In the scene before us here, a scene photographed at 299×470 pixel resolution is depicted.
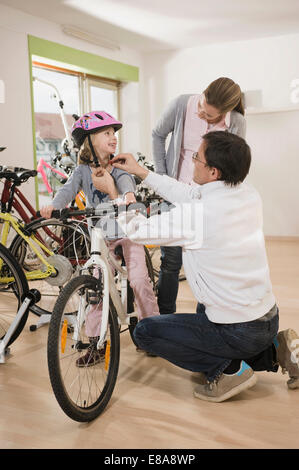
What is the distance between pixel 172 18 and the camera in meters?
4.75

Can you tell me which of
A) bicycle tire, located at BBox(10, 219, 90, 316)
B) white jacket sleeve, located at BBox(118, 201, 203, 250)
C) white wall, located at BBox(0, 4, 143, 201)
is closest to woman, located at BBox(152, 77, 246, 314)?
bicycle tire, located at BBox(10, 219, 90, 316)

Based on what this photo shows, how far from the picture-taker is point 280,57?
18.2 ft

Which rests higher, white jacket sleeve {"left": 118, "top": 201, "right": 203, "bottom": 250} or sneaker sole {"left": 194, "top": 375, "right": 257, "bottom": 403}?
white jacket sleeve {"left": 118, "top": 201, "right": 203, "bottom": 250}

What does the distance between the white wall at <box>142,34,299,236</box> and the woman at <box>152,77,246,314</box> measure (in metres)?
3.70

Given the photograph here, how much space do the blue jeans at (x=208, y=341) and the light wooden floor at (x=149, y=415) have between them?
135 millimetres

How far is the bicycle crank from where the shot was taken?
2.45m

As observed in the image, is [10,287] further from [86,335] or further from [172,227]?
[172,227]

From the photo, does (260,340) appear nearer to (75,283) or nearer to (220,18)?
(75,283)

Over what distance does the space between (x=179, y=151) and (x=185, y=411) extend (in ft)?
4.17

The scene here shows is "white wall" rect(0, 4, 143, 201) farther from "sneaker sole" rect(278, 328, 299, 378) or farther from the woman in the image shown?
"sneaker sole" rect(278, 328, 299, 378)

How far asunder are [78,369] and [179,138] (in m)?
1.22

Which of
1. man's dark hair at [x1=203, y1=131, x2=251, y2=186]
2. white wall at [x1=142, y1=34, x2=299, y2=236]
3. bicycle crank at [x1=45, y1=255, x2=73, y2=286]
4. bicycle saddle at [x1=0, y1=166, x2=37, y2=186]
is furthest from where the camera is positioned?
white wall at [x1=142, y1=34, x2=299, y2=236]
